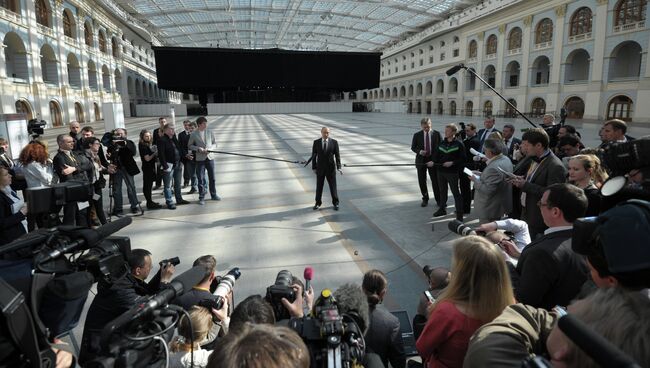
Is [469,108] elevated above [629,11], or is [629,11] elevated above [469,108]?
[629,11]

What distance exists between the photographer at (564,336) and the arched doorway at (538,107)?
4135 cm

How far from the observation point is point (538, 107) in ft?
122

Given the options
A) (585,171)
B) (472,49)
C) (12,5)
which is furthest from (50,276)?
(472,49)

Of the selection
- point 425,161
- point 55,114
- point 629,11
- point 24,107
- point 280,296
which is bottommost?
point 280,296

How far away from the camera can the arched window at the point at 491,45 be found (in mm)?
42594

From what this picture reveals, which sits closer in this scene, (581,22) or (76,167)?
(76,167)

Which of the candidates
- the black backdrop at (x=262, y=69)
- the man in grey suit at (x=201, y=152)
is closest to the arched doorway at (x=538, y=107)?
the black backdrop at (x=262, y=69)

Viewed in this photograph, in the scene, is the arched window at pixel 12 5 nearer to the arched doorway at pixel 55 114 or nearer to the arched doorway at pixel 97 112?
the arched doorway at pixel 55 114

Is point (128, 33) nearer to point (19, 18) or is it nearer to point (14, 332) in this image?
point (19, 18)

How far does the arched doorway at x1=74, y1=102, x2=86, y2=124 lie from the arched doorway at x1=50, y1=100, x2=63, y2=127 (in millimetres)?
2758

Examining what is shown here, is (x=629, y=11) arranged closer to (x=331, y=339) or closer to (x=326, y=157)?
(x=326, y=157)

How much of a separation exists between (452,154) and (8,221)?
5.83 metres

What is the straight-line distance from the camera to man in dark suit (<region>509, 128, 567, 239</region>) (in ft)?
12.7

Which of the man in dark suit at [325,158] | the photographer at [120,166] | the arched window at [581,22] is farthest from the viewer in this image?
the arched window at [581,22]
